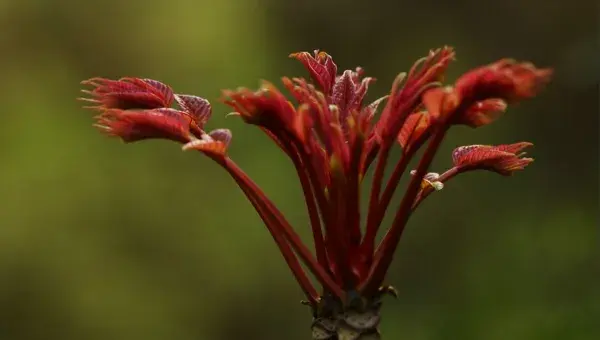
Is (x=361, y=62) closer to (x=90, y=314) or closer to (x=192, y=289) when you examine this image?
(x=192, y=289)

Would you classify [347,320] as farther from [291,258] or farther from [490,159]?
[490,159]

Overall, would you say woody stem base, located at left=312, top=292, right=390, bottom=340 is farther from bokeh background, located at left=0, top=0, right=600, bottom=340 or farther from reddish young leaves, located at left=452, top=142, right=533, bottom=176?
bokeh background, located at left=0, top=0, right=600, bottom=340

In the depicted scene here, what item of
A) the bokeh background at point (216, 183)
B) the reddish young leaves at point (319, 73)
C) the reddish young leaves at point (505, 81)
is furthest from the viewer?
the bokeh background at point (216, 183)

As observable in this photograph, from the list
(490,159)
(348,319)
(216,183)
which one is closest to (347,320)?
(348,319)

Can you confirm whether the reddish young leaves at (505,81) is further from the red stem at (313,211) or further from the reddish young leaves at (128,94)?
the reddish young leaves at (128,94)

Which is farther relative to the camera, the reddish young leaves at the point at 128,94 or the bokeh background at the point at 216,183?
the bokeh background at the point at 216,183

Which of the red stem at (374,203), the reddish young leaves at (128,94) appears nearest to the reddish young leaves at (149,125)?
the reddish young leaves at (128,94)

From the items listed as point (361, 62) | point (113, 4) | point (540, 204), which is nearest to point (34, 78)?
point (113, 4)

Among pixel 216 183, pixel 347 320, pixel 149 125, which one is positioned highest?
pixel 149 125

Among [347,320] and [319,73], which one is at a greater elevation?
[319,73]
